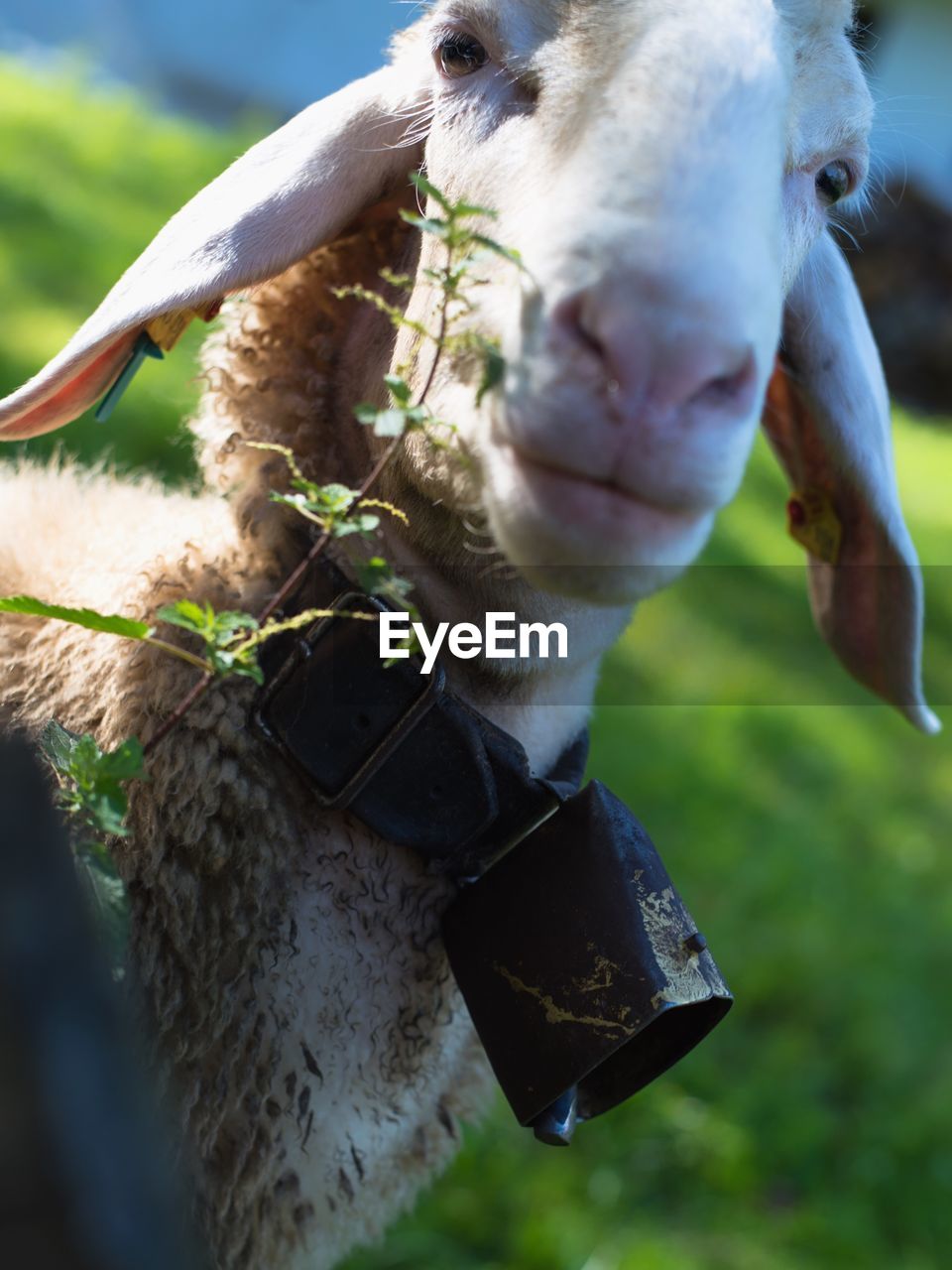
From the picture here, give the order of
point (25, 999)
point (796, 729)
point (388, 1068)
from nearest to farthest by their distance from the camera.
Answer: point (25, 999) → point (388, 1068) → point (796, 729)

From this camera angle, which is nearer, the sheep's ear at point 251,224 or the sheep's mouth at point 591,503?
the sheep's mouth at point 591,503

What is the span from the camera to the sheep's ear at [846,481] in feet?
7.37

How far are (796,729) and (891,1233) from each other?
1.96m

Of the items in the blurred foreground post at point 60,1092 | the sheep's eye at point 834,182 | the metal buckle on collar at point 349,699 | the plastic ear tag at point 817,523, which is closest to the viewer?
the blurred foreground post at point 60,1092

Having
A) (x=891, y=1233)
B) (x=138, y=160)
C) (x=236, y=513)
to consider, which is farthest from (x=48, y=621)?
(x=138, y=160)

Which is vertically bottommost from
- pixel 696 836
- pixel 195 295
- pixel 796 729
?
pixel 796 729

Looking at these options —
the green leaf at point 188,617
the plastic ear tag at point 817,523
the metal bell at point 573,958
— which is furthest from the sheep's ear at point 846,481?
the green leaf at point 188,617

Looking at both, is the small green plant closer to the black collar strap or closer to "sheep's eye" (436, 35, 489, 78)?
the black collar strap

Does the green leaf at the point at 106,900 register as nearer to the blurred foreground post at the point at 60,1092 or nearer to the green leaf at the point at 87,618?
the green leaf at the point at 87,618

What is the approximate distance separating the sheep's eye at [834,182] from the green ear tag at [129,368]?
3.12 feet

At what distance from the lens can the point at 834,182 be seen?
1979mm

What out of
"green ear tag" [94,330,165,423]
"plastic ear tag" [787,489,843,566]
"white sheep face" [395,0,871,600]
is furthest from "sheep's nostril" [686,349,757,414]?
"plastic ear tag" [787,489,843,566]

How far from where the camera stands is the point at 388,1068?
1.87m

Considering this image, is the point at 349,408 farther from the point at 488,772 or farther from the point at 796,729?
the point at 796,729
